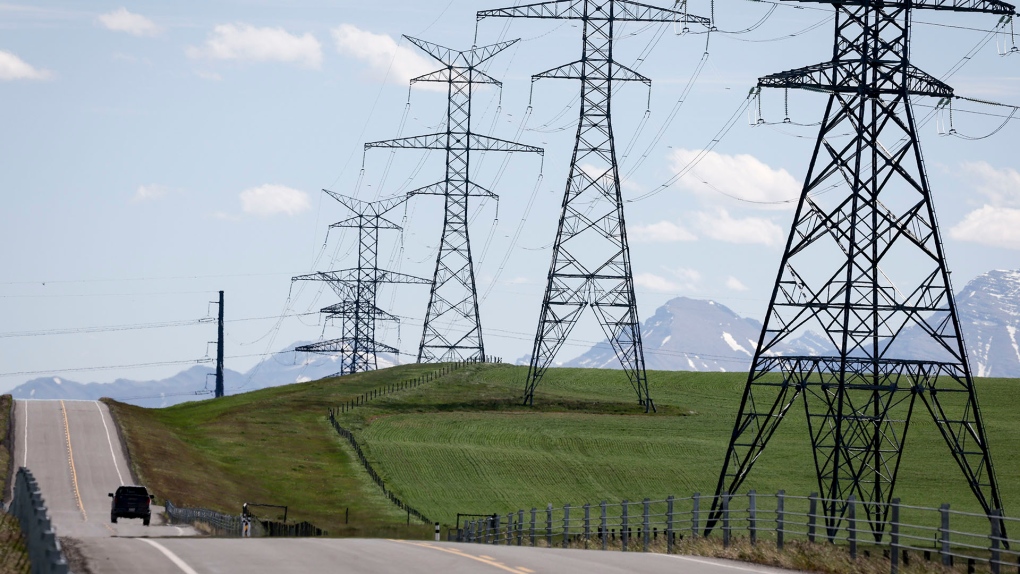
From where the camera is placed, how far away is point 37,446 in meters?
90.1

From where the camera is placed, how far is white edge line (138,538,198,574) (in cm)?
2094

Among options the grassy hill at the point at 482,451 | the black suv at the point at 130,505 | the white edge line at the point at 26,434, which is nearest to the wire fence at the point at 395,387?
the grassy hill at the point at 482,451

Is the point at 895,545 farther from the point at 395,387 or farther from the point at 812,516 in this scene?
the point at 395,387

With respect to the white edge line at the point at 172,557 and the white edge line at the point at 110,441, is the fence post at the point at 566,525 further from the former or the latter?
the white edge line at the point at 110,441

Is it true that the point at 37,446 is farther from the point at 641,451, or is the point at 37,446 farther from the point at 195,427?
the point at 641,451

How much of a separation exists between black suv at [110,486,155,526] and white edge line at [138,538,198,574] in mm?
33179

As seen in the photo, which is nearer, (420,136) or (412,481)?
(412,481)

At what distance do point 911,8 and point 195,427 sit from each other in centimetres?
7494

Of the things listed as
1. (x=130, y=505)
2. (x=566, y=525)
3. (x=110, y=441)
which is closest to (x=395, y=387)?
(x=110, y=441)

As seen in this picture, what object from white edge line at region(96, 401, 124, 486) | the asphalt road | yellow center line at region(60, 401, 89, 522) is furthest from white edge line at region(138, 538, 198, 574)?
white edge line at region(96, 401, 124, 486)

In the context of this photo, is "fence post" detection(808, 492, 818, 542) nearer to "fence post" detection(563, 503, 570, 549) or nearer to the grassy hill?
"fence post" detection(563, 503, 570, 549)

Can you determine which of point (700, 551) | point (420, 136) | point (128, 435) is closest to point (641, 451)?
point (420, 136)

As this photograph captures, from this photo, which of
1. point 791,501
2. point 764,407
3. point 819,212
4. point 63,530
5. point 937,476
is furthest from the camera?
point 764,407

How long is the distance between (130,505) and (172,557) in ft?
126
